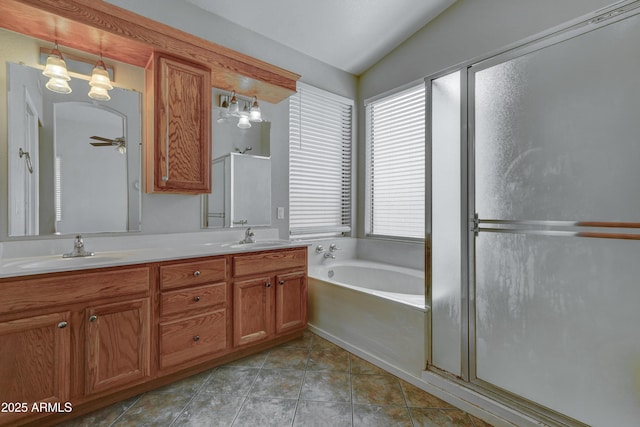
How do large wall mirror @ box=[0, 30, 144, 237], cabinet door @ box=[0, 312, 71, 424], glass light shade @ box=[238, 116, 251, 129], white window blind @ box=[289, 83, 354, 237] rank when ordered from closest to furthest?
cabinet door @ box=[0, 312, 71, 424] < large wall mirror @ box=[0, 30, 144, 237] < glass light shade @ box=[238, 116, 251, 129] < white window blind @ box=[289, 83, 354, 237]

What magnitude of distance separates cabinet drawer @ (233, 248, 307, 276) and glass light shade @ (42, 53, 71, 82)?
5.26 ft

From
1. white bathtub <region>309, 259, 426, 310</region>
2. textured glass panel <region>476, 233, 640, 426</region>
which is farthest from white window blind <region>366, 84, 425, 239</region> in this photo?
textured glass panel <region>476, 233, 640, 426</region>

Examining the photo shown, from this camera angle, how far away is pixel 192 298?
1903mm

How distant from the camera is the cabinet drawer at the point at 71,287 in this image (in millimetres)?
1361

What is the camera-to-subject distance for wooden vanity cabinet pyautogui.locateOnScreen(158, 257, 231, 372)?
1807mm

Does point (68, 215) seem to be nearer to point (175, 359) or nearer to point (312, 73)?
point (175, 359)

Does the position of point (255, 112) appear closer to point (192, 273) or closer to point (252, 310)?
point (192, 273)

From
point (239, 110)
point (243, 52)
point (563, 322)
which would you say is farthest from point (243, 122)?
point (563, 322)

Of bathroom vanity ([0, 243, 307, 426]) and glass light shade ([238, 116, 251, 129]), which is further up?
glass light shade ([238, 116, 251, 129])

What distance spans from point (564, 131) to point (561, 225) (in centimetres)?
43

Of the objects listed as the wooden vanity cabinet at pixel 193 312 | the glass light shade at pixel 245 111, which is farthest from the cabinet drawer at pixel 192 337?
the glass light shade at pixel 245 111

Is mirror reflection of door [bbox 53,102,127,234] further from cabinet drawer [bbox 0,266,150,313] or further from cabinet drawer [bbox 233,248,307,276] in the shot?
cabinet drawer [bbox 233,248,307,276]

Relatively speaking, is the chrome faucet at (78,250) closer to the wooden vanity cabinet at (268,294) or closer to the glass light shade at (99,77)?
the wooden vanity cabinet at (268,294)

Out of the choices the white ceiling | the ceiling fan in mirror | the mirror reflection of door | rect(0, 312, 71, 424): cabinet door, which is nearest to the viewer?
rect(0, 312, 71, 424): cabinet door
